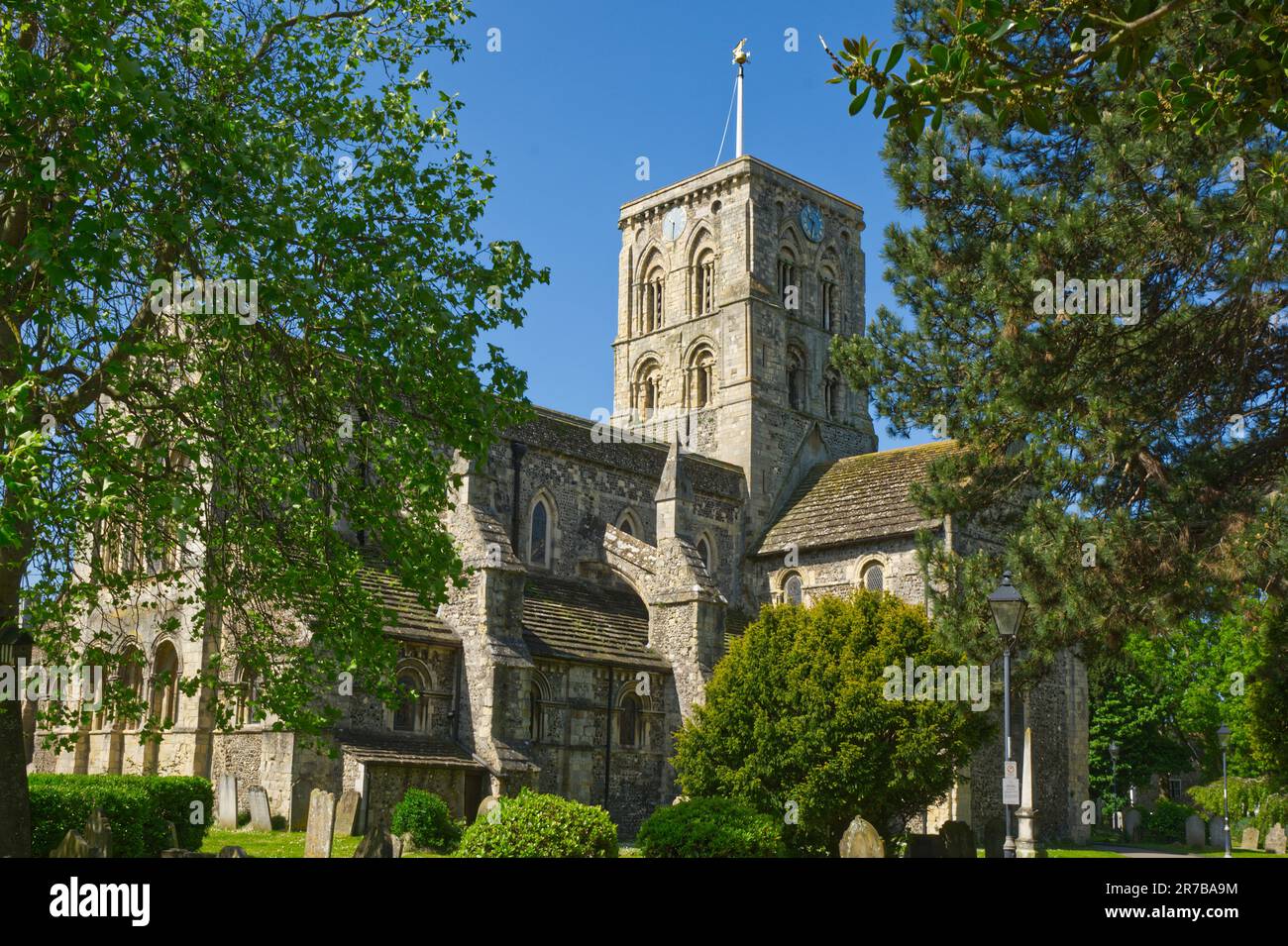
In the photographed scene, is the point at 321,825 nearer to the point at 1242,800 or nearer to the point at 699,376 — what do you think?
the point at 699,376

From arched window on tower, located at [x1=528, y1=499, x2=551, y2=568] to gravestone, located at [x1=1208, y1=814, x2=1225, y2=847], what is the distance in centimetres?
2535

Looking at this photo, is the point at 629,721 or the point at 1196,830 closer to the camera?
the point at 629,721

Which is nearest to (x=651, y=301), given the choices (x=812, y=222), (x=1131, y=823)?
(x=812, y=222)

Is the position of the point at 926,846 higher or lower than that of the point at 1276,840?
higher

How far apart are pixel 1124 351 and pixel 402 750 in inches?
641

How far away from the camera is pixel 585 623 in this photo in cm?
3109

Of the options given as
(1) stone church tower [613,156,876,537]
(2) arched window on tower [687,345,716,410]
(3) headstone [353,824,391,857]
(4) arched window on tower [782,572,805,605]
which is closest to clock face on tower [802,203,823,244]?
(1) stone church tower [613,156,876,537]

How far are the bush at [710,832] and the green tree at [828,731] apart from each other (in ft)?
14.8

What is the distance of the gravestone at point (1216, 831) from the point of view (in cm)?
4138

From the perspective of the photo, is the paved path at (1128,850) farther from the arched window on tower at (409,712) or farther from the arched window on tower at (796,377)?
the arched window on tower at (409,712)

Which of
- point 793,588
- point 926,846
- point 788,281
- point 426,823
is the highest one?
point 788,281

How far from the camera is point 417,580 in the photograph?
550 inches

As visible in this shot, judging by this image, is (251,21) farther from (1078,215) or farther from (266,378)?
(1078,215)
